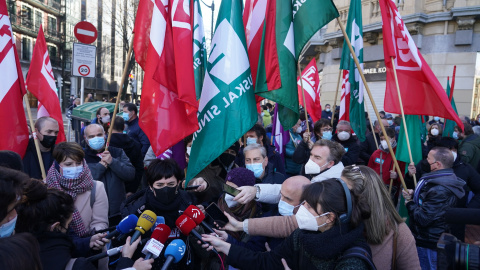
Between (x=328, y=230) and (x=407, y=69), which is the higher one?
(x=407, y=69)

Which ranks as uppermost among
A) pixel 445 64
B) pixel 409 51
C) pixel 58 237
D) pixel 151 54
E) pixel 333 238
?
pixel 445 64

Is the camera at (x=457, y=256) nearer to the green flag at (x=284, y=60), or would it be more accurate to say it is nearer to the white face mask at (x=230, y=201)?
the white face mask at (x=230, y=201)

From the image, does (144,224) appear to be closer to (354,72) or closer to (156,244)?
(156,244)

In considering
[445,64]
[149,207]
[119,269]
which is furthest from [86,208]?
[445,64]

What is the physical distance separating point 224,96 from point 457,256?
2.50 metres

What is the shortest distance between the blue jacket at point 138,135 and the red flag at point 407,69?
3847mm

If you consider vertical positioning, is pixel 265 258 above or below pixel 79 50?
below

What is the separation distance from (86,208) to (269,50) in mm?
2427

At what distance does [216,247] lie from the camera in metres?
2.41

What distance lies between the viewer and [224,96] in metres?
3.59

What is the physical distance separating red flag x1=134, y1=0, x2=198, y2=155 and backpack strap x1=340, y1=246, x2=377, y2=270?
2229 millimetres

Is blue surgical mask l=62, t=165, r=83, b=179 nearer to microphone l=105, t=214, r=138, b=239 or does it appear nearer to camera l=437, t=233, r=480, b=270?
microphone l=105, t=214, r=138, b=239

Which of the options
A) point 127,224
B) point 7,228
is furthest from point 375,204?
point 7,228

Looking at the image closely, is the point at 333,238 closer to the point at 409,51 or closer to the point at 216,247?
the point at 216,247
